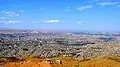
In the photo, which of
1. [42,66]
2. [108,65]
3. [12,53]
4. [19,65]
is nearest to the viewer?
[42,66]

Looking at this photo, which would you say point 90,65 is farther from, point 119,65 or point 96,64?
point 119,65

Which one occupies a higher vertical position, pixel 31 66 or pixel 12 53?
pixel 31 66

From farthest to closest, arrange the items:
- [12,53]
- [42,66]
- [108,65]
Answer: [12,53], [108,65], [42,66]

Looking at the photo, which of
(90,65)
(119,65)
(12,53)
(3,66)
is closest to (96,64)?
(90,65)

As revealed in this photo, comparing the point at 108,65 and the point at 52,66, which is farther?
the point at 108,65

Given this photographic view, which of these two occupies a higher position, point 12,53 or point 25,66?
point 25,66

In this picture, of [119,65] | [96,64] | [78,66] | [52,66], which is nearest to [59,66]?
[52,66]

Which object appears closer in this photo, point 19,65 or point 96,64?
point 19,65

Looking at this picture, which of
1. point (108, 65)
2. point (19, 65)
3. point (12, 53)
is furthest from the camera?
point (12, 53)

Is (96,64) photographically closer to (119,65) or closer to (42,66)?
(119,65)
